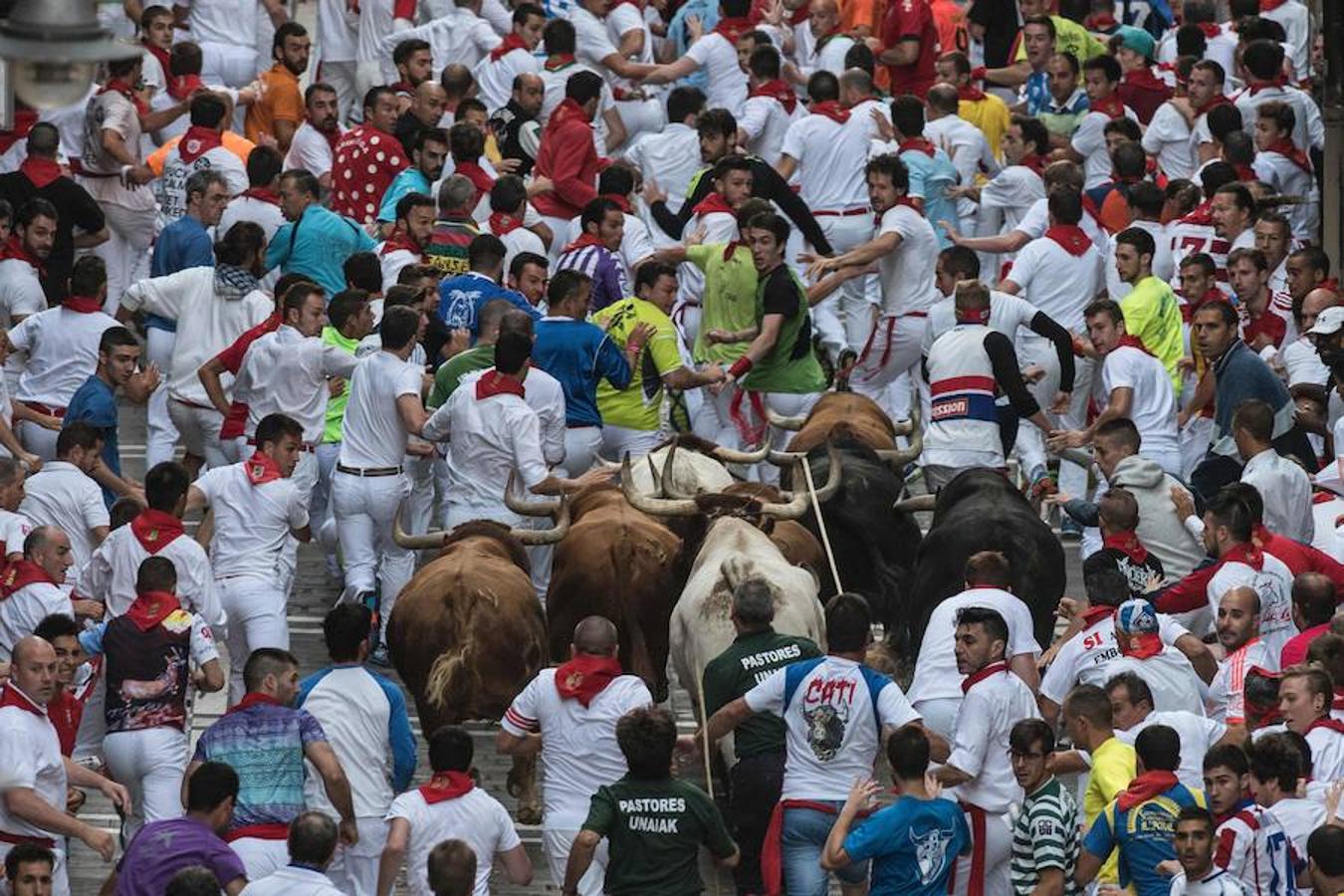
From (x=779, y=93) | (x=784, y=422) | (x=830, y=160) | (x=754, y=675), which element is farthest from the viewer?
(x=779, y=93)

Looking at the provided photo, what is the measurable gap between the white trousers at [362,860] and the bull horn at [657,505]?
3.32 m

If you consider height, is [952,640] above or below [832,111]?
above

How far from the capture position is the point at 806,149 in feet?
78.8

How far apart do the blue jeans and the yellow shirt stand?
1069mm

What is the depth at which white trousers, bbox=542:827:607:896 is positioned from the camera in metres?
14.3

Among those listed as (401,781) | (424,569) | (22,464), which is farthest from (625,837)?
(22,464)

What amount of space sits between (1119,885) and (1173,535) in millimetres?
4678

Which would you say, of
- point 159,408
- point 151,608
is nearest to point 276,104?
point 159,408

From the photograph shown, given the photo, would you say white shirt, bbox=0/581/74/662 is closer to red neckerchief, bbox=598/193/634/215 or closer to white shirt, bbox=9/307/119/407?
white shirt, bbox=9/307/119/407

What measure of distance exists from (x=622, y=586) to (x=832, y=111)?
25.8ft

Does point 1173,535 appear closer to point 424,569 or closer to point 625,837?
point 424,569

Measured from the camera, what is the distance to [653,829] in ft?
44.5

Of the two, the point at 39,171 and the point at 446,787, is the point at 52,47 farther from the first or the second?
the point at 39,171

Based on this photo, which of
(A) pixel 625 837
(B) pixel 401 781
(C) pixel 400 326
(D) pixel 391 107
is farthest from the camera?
(D) pixel 391 107
